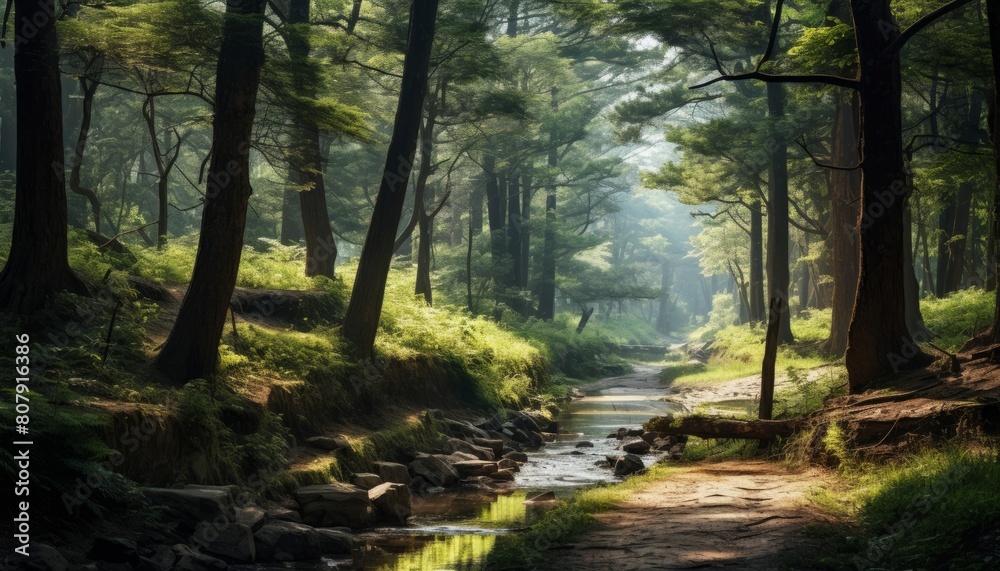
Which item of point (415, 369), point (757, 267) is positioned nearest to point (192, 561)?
point (415, 369)

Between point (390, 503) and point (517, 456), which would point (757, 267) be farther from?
point (390, 503)

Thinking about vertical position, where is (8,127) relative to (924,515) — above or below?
above

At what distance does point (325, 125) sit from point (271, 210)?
21.7 metres

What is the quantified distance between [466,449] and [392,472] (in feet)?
9.10

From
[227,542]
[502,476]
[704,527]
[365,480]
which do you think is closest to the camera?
[227,542]

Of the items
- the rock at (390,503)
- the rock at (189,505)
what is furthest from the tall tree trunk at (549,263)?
the rock at (189,505)

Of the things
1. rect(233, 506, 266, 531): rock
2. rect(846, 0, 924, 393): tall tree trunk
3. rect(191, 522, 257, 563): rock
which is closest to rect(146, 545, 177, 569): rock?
rect(191, 522, 257, 563): rock

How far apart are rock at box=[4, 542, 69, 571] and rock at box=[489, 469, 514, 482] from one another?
7259mm

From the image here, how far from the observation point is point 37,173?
34.8 ft

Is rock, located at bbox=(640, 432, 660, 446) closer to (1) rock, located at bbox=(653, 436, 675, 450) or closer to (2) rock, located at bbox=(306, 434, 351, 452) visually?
(1) rock, located at bbox=(653, 436, 675, 450)

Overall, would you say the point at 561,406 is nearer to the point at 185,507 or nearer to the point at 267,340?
the point at 267,340

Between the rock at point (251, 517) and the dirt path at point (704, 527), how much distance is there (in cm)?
275

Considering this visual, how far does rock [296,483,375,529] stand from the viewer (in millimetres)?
9391

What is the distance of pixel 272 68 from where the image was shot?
12875 millimetres
